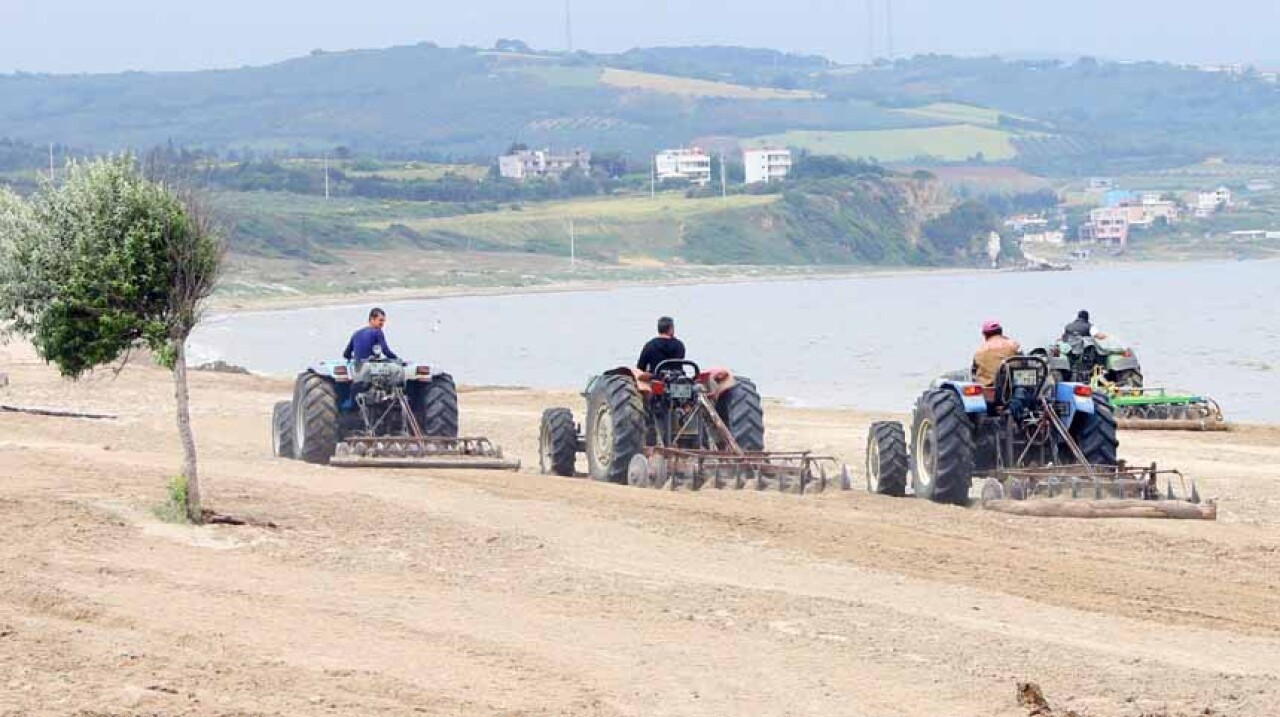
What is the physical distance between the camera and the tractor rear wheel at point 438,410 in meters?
22.5

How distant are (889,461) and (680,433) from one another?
1826 millimetres

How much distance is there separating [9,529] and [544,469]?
7621 millimetres

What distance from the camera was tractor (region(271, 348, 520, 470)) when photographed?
70.9ft

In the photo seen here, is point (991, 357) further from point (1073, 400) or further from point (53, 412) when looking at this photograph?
point (53, 412)

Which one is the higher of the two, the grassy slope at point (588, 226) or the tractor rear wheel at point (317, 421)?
the grassy slope at point (588, 226)

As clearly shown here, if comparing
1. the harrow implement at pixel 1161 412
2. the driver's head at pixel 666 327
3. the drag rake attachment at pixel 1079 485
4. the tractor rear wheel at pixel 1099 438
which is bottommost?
the harrow implement at pixel 1161 412

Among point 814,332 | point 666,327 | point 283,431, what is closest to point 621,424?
point 666,327

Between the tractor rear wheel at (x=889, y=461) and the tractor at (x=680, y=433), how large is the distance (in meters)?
0.46

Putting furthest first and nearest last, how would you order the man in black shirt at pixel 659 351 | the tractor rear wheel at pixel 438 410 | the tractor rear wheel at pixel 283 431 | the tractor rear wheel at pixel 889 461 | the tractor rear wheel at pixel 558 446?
the tractor rear wheel at pixel 283 431 < the tractor rear wheel at pixel 438 410 < the tractor rear wheel at pixel 558 446 < the man in black shirt at pixel 659 351 < the tractor rear wheel at pixel 889 461

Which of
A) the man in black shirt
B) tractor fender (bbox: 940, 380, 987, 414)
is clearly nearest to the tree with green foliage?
the man in black shirt

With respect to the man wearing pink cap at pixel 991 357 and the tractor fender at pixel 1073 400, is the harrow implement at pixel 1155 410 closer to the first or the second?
the man wearing pink cap at pixel 991 357

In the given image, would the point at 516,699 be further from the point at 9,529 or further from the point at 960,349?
the point at 960,349

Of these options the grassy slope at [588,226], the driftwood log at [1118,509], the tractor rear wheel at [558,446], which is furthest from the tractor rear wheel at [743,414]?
the grassy slope at [588,226]

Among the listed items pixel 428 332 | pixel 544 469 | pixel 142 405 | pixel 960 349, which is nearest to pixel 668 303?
pixel 428 332
